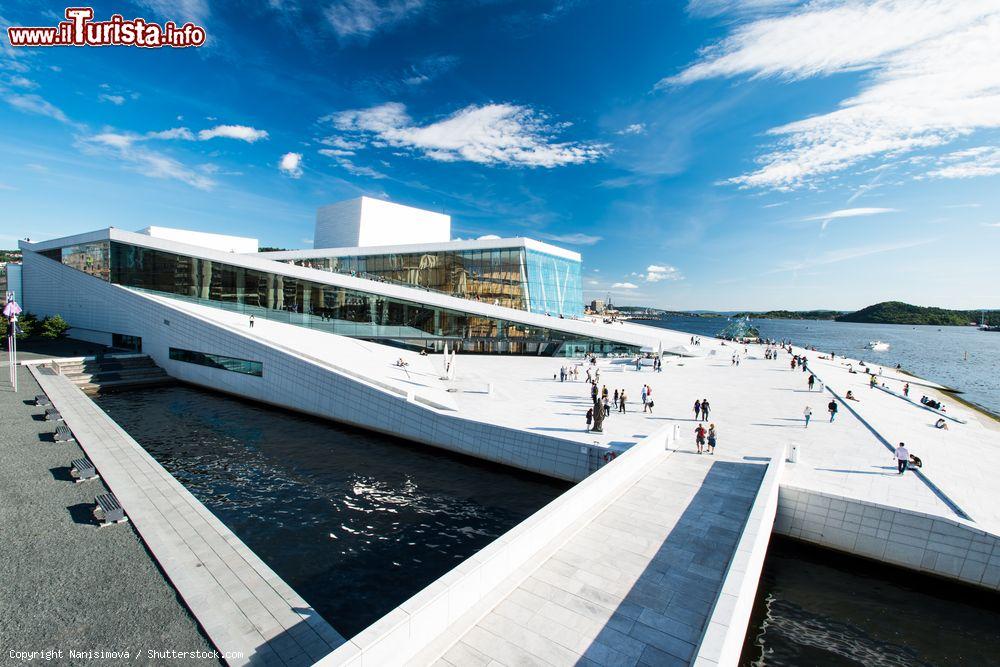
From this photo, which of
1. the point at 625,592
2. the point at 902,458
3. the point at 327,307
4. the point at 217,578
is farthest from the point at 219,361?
the point at 902,458

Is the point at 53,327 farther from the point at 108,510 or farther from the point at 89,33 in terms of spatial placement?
the point at 108,510

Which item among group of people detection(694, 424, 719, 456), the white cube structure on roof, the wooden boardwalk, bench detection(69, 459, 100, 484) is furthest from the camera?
the white cube structure on roof

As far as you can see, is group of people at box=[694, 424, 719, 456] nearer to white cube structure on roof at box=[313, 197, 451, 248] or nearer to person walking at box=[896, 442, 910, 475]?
person walking at box=[896, 442, 910, 475]

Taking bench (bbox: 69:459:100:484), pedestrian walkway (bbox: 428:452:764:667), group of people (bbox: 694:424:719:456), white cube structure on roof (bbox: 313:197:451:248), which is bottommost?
bench (bbox: 69:459:100:484)

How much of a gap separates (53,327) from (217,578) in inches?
1584

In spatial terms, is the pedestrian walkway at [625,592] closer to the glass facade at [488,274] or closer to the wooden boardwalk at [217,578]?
the wooden boardwalk at [217,578]

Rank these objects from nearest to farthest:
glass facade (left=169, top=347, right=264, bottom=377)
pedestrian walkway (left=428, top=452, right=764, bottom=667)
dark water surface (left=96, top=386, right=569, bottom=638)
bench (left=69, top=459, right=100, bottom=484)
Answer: pedestrian walkway (left=428, top=452, right=764, bottom=667), dark water surface (left=96, top=386, right=569, bottom=638), bench (left=69, top=459, right=100, bottom=484), glass facade (left=169, top=347, right=264, bottom=377)

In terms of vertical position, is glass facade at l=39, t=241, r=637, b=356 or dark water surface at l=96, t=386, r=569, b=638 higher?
glass facade at l=39, t=241, r=637, b=356

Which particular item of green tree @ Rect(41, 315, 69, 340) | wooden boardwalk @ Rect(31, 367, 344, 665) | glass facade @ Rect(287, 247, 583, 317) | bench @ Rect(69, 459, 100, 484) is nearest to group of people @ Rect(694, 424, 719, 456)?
wooden boardwalk @ Rect(31, 367, 344, 665)

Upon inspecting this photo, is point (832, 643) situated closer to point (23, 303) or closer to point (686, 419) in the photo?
point (686, 419)

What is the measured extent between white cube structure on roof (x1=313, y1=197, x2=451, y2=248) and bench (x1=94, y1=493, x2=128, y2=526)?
40857 millimetres

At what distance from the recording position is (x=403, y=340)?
3441 cm

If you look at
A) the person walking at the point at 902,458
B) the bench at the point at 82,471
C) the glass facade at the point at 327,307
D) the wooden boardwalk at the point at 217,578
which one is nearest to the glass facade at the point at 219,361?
the glass facade at the point at 327,307

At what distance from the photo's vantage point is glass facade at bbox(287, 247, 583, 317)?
1554 inches
